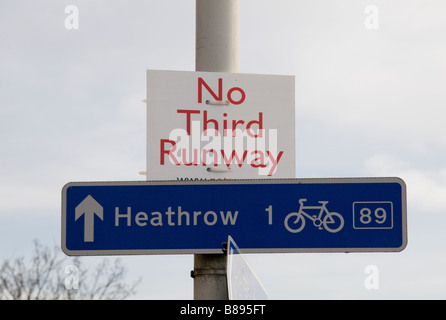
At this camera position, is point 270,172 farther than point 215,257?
Yes

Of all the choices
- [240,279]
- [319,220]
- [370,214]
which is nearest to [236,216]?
[319,220]

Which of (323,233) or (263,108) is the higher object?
(263,108)

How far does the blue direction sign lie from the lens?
5.54m

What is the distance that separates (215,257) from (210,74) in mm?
1352

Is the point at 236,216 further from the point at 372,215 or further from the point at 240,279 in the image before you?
the point at 240,279

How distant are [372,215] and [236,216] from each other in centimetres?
91

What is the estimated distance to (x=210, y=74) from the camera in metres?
6.16

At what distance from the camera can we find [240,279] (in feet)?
13.9

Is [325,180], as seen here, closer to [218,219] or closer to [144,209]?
[218,219]

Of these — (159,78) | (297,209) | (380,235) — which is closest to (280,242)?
(297,209)

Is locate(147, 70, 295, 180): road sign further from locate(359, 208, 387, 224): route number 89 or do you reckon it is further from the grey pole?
locate(359, 208, 387, 224): route number 89
